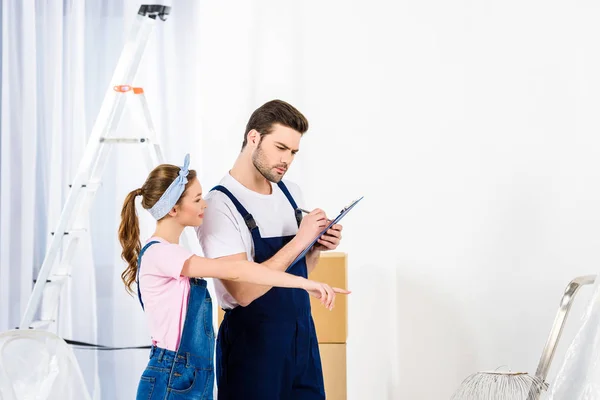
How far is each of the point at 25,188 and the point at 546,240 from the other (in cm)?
197

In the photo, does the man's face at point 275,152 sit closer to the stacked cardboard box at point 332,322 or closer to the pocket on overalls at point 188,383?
the pocket on overalls at point 188,383

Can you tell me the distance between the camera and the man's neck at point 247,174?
1863 millimetres

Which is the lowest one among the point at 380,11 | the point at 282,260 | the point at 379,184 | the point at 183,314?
the point at 183,314

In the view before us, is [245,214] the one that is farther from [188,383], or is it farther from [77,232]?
[77,232]

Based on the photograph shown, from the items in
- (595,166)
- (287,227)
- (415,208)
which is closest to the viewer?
(287,227)

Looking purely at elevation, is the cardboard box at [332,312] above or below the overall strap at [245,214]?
below

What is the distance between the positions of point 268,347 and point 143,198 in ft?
1.52

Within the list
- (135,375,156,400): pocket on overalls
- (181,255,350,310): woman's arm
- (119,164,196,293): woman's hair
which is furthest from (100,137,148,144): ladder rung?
(135,375,156,400): pocket on overalls

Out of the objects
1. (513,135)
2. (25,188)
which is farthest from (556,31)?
(25,188)

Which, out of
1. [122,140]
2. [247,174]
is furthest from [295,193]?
[122,140]

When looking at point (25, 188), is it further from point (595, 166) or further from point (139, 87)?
point (595, 166)

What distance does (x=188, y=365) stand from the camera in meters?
1.67

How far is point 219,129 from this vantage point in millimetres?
3252

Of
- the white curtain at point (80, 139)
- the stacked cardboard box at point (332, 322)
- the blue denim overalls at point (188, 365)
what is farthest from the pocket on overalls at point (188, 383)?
the white curtain at point (80, 139)
